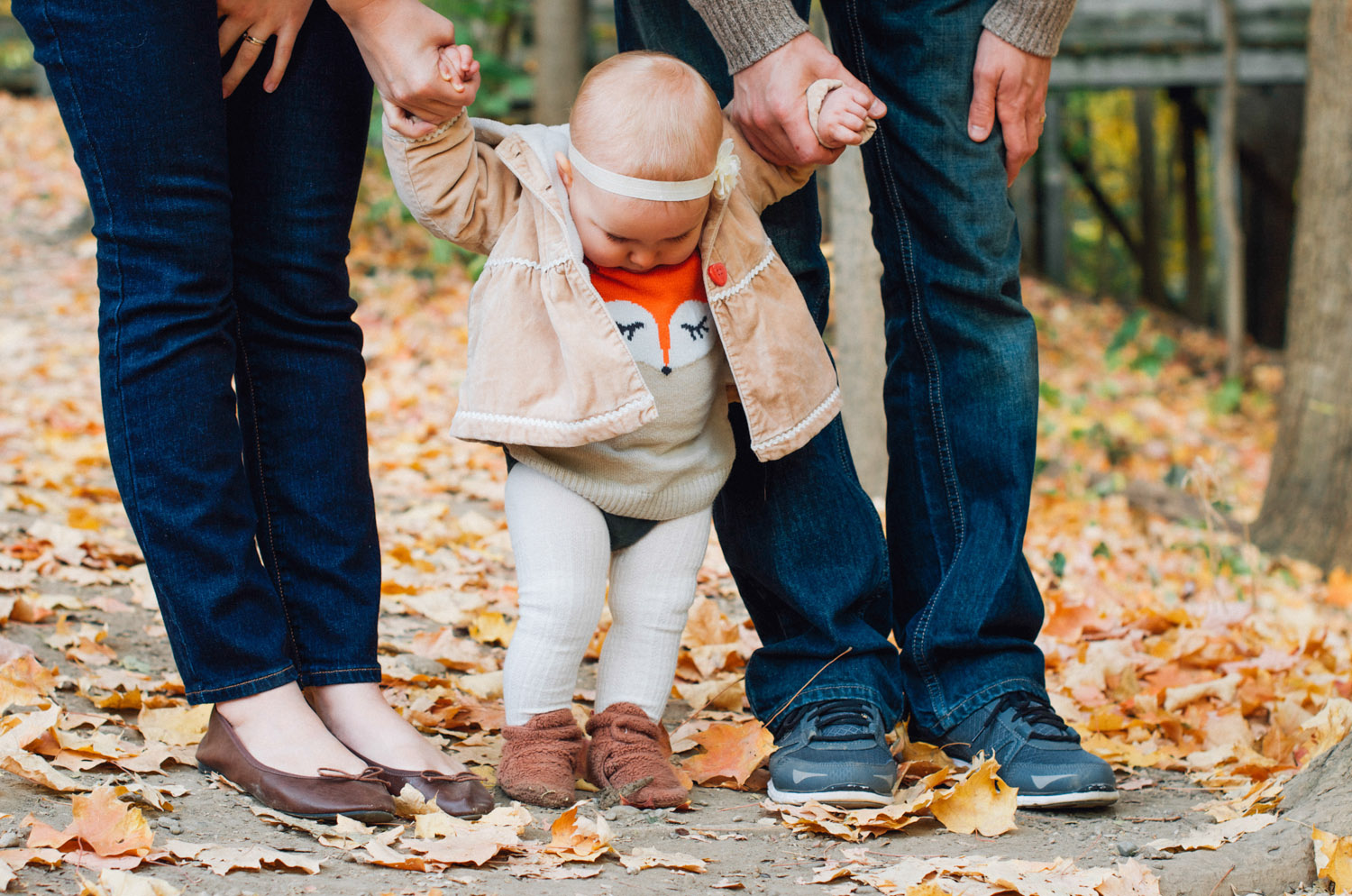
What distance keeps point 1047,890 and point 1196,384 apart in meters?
8.73

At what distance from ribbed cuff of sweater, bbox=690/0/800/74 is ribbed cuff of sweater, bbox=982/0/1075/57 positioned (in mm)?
338

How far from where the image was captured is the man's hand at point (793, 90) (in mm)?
1812

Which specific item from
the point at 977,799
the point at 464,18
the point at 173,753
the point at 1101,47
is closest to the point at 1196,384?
the point at 1101,47

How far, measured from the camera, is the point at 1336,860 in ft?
5.26

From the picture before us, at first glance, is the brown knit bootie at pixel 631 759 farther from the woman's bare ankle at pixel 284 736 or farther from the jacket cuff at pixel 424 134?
the jacket cuff at pixel 424 134

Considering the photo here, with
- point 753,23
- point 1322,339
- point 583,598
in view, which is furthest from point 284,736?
point 1322,339

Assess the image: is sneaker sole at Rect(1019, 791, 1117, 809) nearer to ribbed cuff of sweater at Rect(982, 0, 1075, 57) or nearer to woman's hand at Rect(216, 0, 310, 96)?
ribbed cuff of sweater at Rect(982, 0, 1075, 57)

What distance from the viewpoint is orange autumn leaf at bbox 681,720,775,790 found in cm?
202

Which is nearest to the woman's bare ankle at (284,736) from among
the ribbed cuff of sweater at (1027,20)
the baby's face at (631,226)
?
the baby's face at (631,226)

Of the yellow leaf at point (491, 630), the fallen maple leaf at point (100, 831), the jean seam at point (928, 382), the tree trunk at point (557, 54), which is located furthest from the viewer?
the tree trunk at point (557, 54)

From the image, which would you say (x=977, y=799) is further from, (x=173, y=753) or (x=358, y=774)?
(x=173, y=753)

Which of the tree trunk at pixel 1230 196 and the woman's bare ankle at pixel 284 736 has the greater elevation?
the woman's bare ankle at pixel 284 736

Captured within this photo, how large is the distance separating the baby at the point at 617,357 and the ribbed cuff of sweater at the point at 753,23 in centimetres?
11

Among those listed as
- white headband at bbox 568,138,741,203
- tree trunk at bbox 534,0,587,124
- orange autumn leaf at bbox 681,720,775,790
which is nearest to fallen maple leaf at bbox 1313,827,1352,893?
orange autumn leaf at bbox 681,720,775,790
